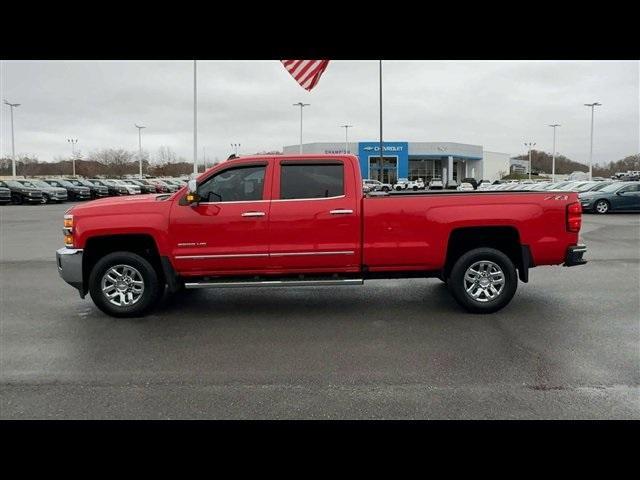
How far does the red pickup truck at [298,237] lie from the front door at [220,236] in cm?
1

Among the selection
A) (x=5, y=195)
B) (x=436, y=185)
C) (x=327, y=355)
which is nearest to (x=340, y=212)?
(x=327, y=355)

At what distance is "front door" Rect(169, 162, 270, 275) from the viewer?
6.22 meters

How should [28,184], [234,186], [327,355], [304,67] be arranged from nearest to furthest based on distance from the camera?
1. [304,67]
2. [327,355]
3. [234,186]
4. [28,184]

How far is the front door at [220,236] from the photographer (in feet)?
20.4

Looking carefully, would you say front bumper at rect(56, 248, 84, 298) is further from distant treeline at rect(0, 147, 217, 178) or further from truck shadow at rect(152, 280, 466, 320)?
distant treeline at rect(0, 147, 217, 178)

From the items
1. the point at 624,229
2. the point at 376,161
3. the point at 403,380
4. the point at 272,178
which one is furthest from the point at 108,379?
the point at 376,161

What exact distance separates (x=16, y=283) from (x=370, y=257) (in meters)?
6.33

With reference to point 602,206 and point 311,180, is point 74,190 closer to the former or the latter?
point 602,206

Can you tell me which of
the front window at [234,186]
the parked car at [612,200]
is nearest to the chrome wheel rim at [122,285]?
the front window at [234,186]

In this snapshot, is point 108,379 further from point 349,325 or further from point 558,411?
point 558,411

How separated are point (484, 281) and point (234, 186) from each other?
348 cm

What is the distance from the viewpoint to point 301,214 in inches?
246

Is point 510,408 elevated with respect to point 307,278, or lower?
lower

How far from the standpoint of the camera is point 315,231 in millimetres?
A: 6246
